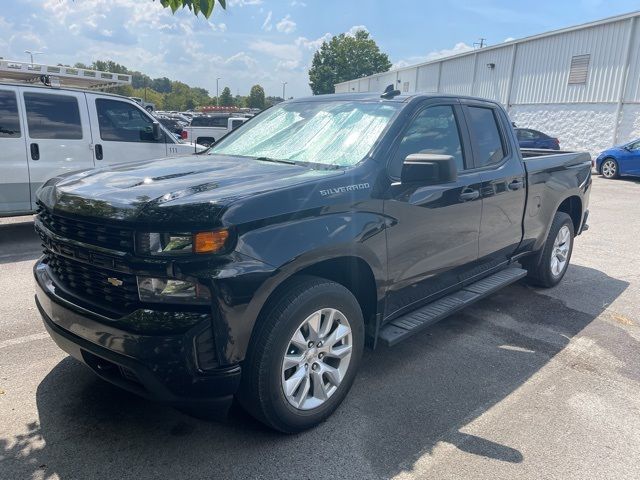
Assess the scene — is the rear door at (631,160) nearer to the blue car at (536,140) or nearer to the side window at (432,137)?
the blue car at (536,140)

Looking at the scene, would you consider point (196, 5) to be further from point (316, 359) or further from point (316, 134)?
point (316, 359)

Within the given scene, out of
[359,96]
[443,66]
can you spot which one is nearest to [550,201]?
[359,96]

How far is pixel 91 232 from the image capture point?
2.60 m

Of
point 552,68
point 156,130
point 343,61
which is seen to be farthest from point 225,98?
point 156,130

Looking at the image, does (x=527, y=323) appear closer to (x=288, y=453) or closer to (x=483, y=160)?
→ (x=483, y=160)

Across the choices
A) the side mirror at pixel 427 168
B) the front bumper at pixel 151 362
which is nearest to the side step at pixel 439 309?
the side mirror at pixel 427 168

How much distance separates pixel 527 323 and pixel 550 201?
4.36ft

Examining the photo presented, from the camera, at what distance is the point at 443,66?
33.2 m

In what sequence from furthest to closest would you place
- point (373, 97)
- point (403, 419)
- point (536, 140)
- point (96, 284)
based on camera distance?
1. point (536, 140)
2. point (373, 97)
3. point (403, 419)
4. point (96, 284)

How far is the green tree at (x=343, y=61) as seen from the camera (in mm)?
71312

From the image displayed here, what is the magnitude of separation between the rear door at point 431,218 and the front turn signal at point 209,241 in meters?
1.18

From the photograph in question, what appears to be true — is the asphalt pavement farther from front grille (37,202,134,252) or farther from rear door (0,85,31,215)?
rear door (0,85,31,215)

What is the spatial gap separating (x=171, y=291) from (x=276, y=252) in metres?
0.54

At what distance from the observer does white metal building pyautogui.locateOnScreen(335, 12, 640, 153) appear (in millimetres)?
20016
